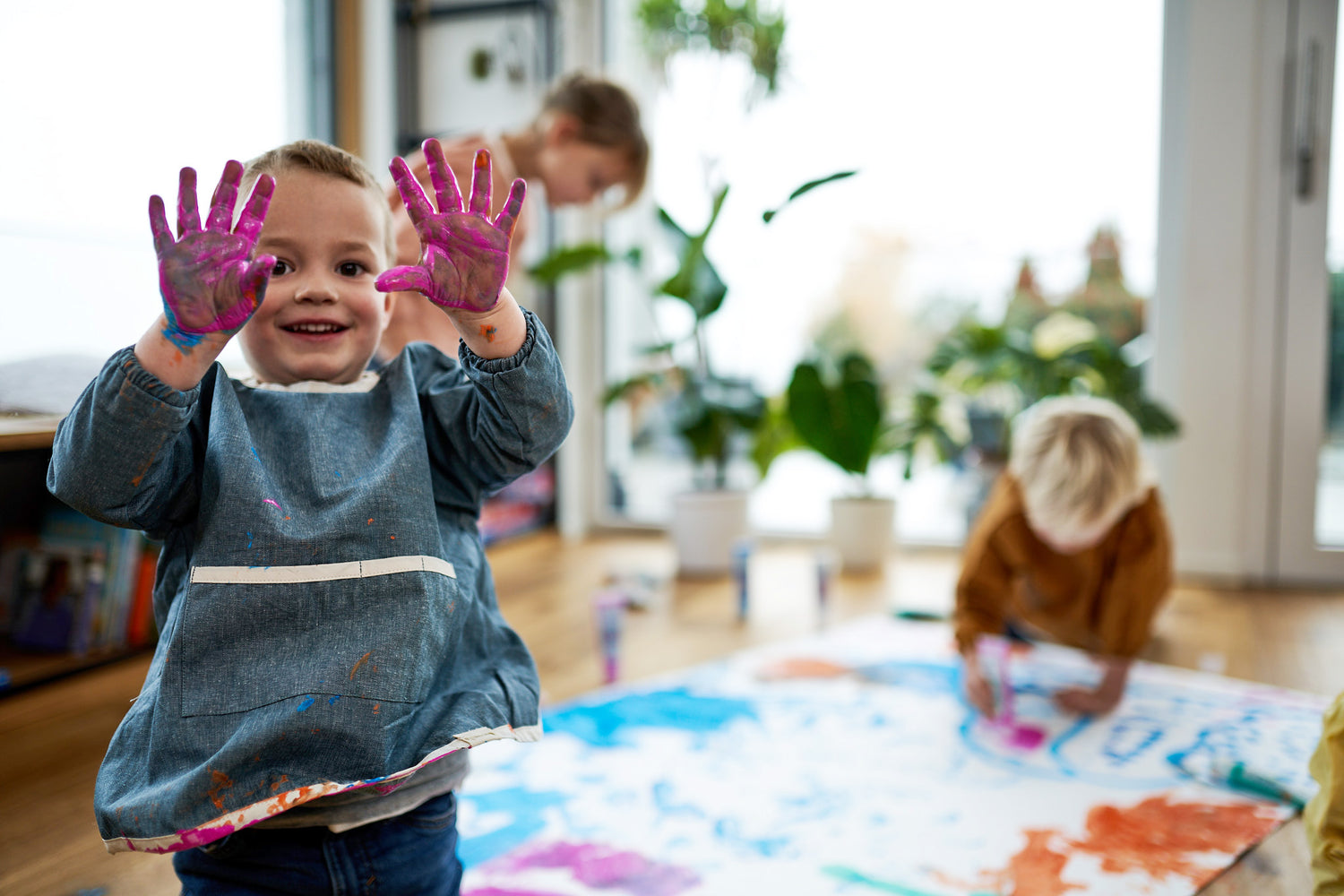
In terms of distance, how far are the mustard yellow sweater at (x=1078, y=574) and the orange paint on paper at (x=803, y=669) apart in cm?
32

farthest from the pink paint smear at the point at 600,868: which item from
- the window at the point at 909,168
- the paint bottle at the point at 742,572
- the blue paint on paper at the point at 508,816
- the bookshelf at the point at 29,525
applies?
the window at the point at 909,168

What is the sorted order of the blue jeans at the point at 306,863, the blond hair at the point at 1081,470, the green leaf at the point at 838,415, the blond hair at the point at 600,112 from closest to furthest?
the blue jeans at the point at 306,863 < the blond hair at the point at 1081,470 < the blond hair at the point at 600,112 < the green leaf at the point at 838,415

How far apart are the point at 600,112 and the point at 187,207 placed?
46.8 inches

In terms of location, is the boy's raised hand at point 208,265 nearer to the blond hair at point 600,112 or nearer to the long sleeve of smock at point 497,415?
the long sleeve of smock at point 497,415

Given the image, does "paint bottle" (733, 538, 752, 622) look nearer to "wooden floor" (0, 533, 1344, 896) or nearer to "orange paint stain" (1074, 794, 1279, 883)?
"wooden floor" (0, 533, 1344, 896)

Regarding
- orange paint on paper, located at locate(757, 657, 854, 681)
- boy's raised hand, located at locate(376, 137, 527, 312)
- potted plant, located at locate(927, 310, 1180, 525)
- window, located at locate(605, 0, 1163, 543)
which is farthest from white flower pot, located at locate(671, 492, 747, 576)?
boy's raised hand, located at locate(376, 137, 527, 312)

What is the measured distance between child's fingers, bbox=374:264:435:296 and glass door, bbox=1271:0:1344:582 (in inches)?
103

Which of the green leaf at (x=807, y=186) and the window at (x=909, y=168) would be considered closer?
the green leaf at (x=807, y=186)

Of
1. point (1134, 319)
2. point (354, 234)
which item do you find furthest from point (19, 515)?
point (1134, 319)

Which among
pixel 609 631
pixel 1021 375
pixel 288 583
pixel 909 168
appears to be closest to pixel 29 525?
pixel 609 631

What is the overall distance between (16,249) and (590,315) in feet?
6.18

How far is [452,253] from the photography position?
2.22ft

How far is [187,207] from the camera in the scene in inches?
24.8

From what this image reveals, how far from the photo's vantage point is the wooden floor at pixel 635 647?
3.69ft
